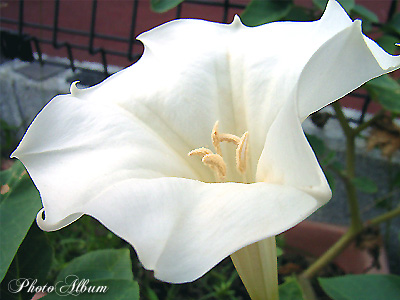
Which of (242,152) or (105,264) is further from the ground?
(242,152)

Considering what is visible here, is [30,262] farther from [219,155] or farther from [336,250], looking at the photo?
[336,250]

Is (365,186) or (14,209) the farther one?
(365,186)

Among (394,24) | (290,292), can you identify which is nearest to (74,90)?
(290,292)

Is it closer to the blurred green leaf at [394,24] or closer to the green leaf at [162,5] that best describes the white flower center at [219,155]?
the green leaf at [162,5]

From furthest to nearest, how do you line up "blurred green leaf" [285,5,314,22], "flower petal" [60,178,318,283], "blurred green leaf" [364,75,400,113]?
1. "blurred green leaf" [285,5,314,22]
2. "blurred green leaf" [364,75,400,113]
3. "flower petal" [60,178,318,283]

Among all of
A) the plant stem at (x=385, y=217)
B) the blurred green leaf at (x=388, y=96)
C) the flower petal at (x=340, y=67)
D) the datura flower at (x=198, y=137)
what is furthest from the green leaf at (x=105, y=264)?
the plant stem at (x=385, y=217)

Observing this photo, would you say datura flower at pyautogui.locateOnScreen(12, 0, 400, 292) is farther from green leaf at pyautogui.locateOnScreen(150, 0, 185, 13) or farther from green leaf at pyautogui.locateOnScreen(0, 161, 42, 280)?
green leaf at pyautogui.locateOnScreen(150, 0, 185, 13)

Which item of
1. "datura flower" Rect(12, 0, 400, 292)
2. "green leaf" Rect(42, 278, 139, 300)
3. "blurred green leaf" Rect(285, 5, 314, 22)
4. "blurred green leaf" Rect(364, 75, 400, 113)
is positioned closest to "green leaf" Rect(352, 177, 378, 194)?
"blurred green leaf" Rect(364, 75, 400, 113)
